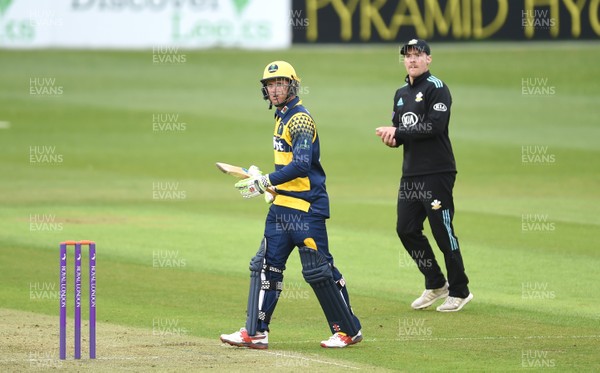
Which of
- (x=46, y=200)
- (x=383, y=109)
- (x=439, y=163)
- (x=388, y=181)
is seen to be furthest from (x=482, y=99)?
(x=439, y=163)

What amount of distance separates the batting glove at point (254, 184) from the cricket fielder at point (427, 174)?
209 cm

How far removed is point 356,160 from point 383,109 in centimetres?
646

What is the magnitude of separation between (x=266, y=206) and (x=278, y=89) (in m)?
10.7

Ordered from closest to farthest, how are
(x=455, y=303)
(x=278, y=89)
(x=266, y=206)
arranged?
(x=278, y=89), (x=455, y=303), (x=266, y=206)

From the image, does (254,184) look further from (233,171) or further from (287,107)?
(287,107)

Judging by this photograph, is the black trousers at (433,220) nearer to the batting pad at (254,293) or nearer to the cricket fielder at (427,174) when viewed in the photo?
the cricket fielder at (427,174)

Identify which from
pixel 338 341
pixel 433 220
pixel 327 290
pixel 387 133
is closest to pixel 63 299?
pixel 327 290

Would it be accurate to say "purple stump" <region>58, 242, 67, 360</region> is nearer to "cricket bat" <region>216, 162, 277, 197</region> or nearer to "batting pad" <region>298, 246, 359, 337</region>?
"cricket bat" <region>216, 162, 277, 197</region>

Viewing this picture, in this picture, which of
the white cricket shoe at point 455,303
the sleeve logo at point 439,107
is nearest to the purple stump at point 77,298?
the white cricket shoe at point 455,303

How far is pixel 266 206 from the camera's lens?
21.0m

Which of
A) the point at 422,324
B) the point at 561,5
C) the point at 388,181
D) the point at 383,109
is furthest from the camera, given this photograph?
the point at 561,5

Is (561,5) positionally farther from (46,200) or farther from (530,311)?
(530,311)

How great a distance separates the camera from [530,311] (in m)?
12.1

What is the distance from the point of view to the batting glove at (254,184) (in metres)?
10.2
